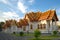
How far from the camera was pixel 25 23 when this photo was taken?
45625 mm

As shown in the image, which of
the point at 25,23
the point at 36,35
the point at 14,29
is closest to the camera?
the point at 36,35

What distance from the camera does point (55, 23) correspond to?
39.6 meters

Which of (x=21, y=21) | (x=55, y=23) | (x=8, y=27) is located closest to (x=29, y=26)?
(x=21, y=21)

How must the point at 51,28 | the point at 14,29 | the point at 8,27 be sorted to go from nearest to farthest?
1. the point at 51,28
2. the point at 14,29
3. the point at 8,27

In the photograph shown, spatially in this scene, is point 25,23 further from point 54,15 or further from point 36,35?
point 36,35

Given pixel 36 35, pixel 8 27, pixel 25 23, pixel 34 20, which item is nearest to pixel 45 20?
pixel 34 20

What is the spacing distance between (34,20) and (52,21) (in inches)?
230

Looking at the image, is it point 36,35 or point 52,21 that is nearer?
point 36,35

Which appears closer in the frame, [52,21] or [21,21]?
[52,21]

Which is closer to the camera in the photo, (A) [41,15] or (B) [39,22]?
(B) [39,22]

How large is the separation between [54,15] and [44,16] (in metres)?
2.88

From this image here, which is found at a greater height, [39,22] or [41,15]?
[41,15]

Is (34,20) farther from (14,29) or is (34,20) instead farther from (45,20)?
(14,29)

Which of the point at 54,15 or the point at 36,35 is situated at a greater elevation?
the point at 54,15
